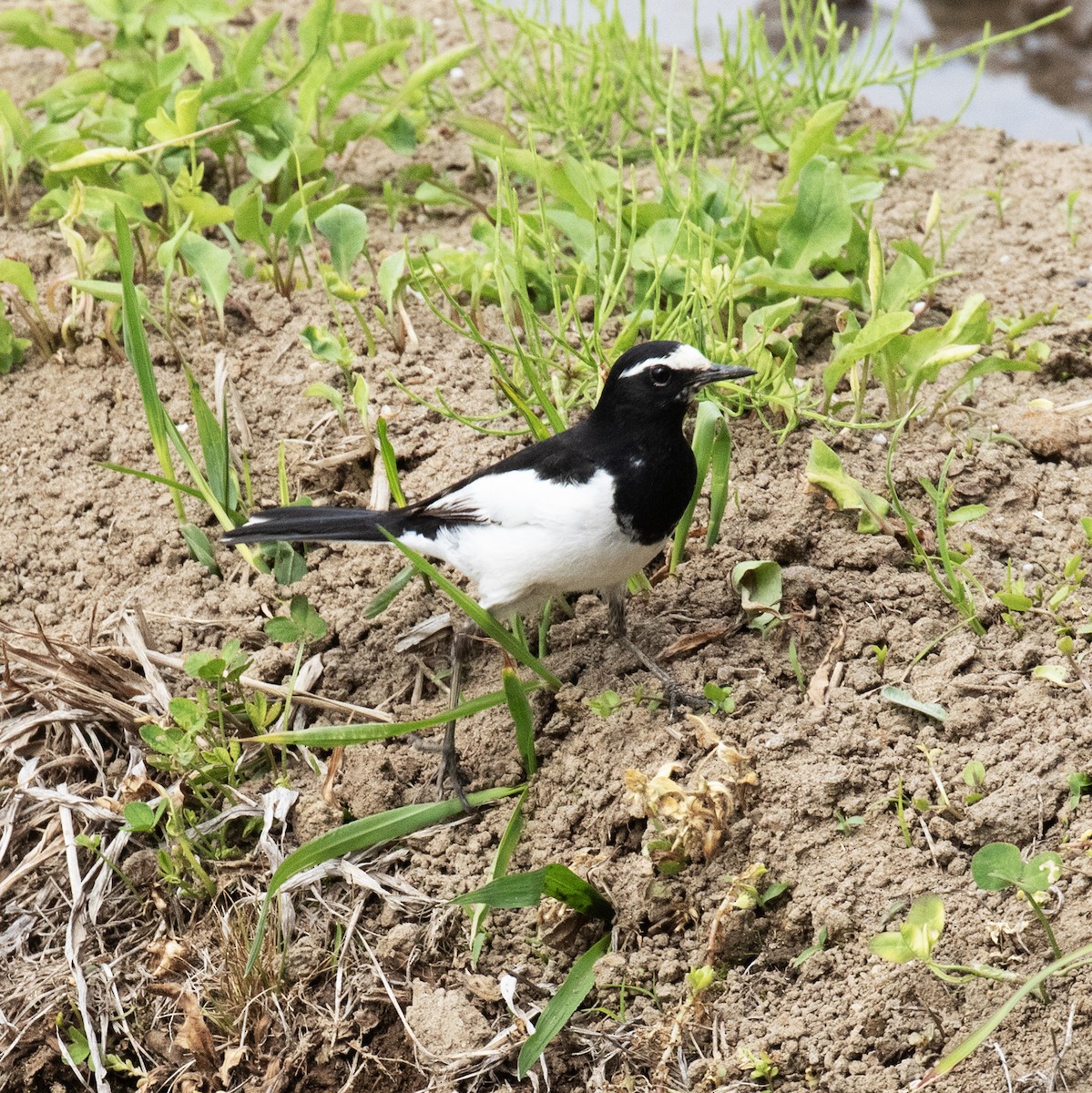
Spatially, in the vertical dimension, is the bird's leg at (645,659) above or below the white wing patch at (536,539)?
below

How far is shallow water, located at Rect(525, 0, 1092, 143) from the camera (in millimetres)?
5617

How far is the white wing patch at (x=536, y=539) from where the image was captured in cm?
315

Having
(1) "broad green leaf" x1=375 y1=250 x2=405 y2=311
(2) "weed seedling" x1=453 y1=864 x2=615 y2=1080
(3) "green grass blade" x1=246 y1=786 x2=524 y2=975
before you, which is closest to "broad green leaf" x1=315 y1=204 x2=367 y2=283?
(1) "broad green leaf" x1=375 y1=250 x2=405 y2=311

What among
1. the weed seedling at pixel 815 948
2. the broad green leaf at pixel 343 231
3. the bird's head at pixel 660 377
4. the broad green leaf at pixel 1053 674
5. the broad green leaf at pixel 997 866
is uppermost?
the bird's head at pixel 660 377

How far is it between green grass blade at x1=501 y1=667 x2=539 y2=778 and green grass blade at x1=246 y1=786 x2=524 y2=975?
3.1 inches

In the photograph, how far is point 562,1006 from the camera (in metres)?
2.69

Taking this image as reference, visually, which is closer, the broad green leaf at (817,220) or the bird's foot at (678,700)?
the bird's foot at (678,700)

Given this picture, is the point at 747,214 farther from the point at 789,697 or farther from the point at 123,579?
the point at 123,579

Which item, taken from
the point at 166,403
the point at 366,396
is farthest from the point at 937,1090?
the point at 166,403

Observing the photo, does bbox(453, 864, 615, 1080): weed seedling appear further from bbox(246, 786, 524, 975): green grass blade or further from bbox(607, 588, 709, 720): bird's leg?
bbox(607, 588, 709, 720): bird's leg

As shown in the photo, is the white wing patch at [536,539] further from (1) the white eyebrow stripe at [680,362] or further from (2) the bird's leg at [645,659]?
(1) the white eyebrow stripe at [680,362]

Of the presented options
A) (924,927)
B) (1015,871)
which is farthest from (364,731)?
(1015,871)

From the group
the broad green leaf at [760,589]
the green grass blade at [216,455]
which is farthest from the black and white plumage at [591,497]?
the green grass blade at [216,455]

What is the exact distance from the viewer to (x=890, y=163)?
16.2 ft
